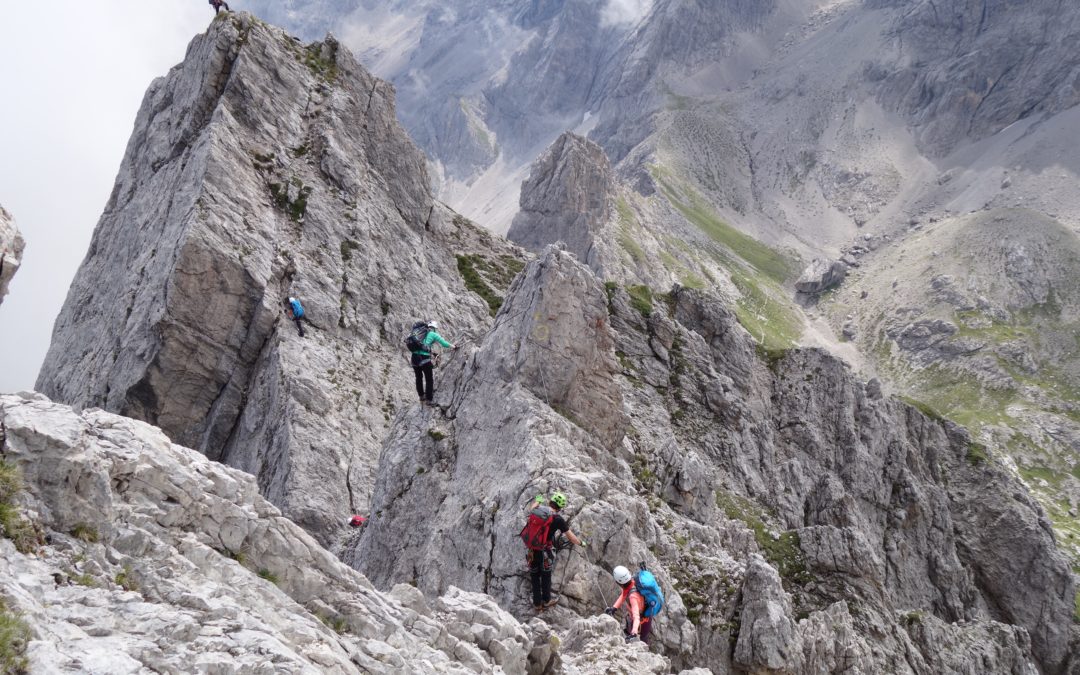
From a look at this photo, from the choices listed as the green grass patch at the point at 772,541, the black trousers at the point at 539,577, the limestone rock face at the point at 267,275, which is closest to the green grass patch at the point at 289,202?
the limestone rock face at the point at 267,275

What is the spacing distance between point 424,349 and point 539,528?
35.9 feet

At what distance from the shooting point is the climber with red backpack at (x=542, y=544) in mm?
19719

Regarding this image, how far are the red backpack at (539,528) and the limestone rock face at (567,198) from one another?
123 metres

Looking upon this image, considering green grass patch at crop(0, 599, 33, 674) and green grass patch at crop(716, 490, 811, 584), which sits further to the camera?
green grass patch at crop(716, 490, 811, 584)

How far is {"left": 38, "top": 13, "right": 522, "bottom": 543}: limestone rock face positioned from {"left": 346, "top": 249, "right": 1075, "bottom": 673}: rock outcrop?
8.83 m

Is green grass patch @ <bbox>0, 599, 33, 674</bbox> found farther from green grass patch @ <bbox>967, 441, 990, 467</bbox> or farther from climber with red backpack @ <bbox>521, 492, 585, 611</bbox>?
green grass patch @ <bbox>967, 441, 990, 467</bbox>

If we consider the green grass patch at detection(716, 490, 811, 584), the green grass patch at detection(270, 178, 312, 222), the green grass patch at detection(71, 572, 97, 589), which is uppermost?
the green grass patch at detection(270, 178, 312, 222)

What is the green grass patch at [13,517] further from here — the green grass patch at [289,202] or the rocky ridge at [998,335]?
the rocky ridge at [998,335]

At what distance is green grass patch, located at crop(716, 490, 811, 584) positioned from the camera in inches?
1220

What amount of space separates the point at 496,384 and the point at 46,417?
18.0m

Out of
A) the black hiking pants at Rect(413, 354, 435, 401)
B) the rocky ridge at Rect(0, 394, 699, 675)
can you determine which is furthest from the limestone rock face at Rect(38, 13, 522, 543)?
the rocky ridge at Rect(0, 394, 699, 675)

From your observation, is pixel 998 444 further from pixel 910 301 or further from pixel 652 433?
pixel 652 433

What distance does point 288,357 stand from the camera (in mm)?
38781

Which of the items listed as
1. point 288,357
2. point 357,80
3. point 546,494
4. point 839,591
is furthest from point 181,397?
point 839,591
